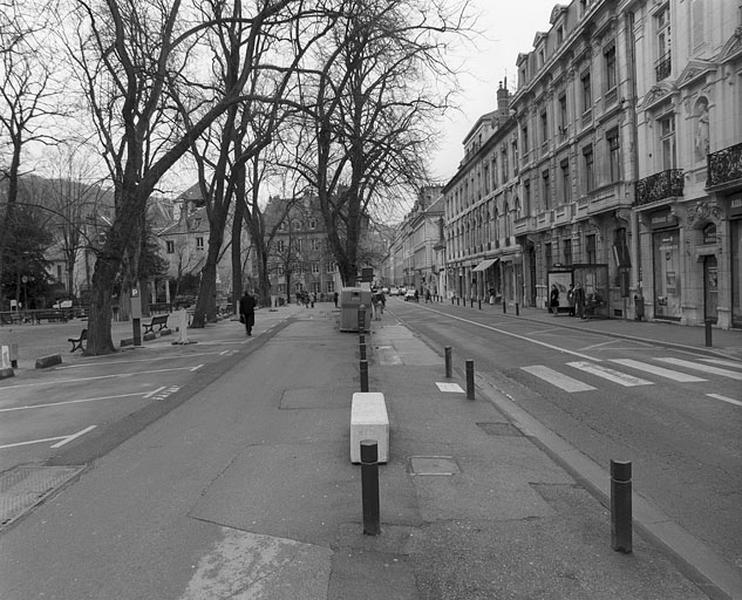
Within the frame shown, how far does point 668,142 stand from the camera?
23.6m

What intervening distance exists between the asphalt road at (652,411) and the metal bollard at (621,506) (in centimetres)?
72

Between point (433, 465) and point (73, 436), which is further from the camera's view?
point (73, 436)

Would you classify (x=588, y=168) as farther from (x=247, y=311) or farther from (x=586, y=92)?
(x=247, y=311)

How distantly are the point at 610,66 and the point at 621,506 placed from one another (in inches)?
1121

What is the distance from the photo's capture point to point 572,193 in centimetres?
3288

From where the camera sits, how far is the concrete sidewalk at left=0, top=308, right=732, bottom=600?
12.2 ft

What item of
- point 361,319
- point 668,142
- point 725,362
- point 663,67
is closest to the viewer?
point 725,362

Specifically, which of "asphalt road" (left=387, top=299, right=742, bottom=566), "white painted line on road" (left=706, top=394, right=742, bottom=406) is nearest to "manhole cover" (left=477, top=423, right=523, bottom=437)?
"asphalt road" (left=387, top=299, right=742, bottom=566)

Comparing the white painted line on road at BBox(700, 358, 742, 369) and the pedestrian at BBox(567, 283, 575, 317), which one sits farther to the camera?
the pedestrian at BBox(567, 283, 575, 317)

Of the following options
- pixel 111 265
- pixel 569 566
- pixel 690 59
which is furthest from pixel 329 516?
pixel 690 59

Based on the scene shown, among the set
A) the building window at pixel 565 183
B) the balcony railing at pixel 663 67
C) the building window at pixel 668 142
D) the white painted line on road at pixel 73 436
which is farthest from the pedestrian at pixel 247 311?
the building window at pixel 565 183

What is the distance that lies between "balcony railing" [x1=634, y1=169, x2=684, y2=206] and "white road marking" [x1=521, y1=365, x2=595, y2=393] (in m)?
12.6

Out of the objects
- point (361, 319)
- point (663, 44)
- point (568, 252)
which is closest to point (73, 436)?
point (361, 319)

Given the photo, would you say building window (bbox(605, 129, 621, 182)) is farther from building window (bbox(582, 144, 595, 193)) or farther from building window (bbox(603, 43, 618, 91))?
building window (bbox(603, 43, 618, 91))
